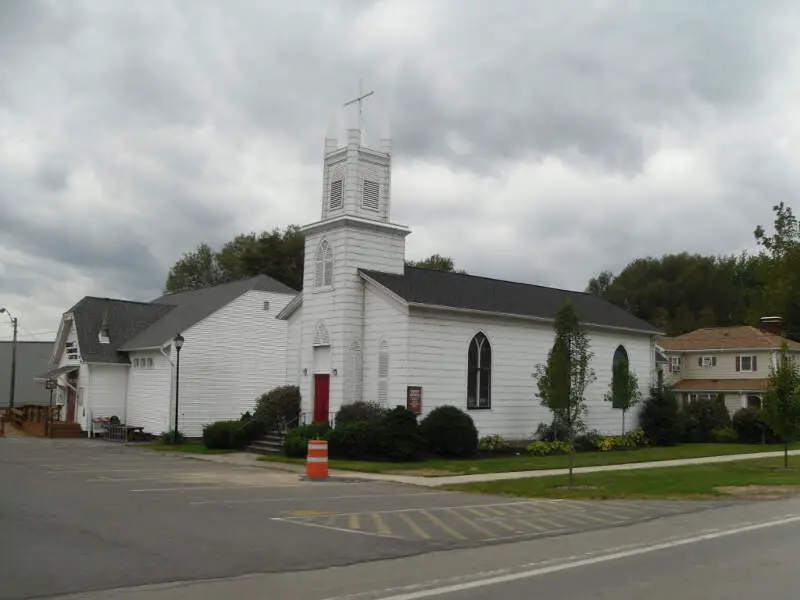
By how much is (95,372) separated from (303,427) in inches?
713

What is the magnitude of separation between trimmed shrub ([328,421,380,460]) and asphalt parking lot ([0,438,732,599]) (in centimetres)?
467

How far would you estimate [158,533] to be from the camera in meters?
12.2

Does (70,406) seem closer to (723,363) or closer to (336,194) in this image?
(336,194)

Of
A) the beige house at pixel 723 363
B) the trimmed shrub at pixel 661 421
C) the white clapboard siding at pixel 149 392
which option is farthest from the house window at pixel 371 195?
the beige house at pixel 723 363

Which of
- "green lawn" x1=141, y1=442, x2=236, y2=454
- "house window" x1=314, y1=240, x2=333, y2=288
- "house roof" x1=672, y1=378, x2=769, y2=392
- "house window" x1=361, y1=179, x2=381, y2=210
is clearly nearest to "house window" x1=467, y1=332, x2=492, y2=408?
"house window" x1=314, y1=240, x2=333, y2=288

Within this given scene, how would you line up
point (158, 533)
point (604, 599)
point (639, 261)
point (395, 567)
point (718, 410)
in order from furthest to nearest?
point (639, 261)
point (718, 410)
point (158, 533)
point (395, 567)
point (604, 599)

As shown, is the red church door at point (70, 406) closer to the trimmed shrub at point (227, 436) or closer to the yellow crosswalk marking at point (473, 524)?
the trimmed shrub at point (227, 436)

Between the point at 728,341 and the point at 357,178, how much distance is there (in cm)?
2910

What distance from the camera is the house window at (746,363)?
48.2 meters

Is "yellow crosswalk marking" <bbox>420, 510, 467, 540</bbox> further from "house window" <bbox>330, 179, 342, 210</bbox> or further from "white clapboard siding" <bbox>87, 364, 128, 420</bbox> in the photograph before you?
"white clapboard siding" <bbox>87, 364, 128, 420</bbox>

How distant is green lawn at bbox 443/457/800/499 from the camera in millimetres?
19094

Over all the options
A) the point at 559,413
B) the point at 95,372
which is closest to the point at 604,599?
the point at 559,413

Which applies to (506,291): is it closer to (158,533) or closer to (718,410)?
(718,410)

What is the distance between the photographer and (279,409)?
107ft
